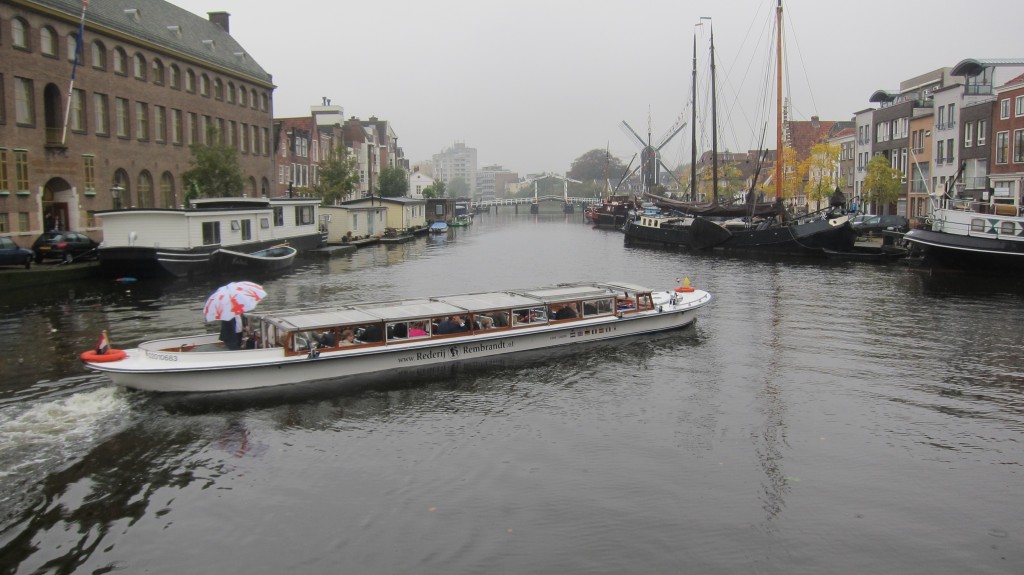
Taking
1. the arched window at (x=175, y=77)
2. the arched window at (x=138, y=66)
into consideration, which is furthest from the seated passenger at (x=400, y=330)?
the arched window at (x=175, y=77)

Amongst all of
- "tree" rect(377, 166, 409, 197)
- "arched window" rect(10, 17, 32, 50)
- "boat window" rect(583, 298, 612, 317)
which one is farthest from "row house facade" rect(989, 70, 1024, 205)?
"tree" rect(377, 166, 409, 197)

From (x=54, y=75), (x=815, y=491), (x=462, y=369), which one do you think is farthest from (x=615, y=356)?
(x=54, y=75)

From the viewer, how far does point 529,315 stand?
24438 millimetres

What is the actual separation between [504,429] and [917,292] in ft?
90.9

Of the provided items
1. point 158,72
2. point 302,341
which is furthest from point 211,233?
point 302,341

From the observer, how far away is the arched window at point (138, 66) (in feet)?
187

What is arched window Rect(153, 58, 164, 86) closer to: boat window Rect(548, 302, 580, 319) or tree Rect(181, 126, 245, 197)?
tree Rect(181, 126, 245, 197)

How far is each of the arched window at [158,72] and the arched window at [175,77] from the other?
100cm

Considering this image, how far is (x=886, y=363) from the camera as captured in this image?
23531 millimetres

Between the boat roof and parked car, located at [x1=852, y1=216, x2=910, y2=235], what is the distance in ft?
133

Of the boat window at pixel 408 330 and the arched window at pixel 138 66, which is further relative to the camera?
the arched window at pixel 138 66

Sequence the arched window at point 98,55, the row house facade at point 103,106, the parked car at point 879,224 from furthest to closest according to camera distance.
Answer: the parked car at point 879,224, the arched window at point 98,55, the row house facade at point 103,106

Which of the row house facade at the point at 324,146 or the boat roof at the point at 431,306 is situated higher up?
the row house facade at the point at 324,146

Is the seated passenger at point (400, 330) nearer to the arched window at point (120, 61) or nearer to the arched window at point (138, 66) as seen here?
the arched window at point (120, 61)
